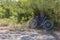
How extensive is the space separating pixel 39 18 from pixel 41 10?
15.0 inches

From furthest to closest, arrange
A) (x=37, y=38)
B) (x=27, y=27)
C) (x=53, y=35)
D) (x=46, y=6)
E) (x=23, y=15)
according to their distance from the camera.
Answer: (x=23, y=15), (x=27, y=27), (x=46, y=6), (x=53, y=35), (x=37, y=38)

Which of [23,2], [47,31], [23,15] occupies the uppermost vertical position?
[23,2]

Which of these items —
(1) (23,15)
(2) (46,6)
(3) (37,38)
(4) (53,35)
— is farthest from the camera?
(1) (23,15)

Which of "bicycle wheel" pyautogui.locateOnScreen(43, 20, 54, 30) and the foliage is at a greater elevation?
the foliage

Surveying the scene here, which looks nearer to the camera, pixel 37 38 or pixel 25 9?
pixel 37 38

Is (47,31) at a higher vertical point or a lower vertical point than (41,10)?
lower

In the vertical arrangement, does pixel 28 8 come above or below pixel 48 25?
above

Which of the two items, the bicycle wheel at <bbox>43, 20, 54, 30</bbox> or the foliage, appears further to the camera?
the bicycle wheel at <bbox>43, 20, 54, 30</bbox>

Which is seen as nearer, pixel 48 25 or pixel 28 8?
pixel 48 25

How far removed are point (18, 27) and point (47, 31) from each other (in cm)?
127

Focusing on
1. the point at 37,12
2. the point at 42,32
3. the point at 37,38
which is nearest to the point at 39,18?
the point at 37,12

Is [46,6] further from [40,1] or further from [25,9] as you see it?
[25,9]

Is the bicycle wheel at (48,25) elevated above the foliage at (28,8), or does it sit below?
below

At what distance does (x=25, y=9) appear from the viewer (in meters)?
8.09
